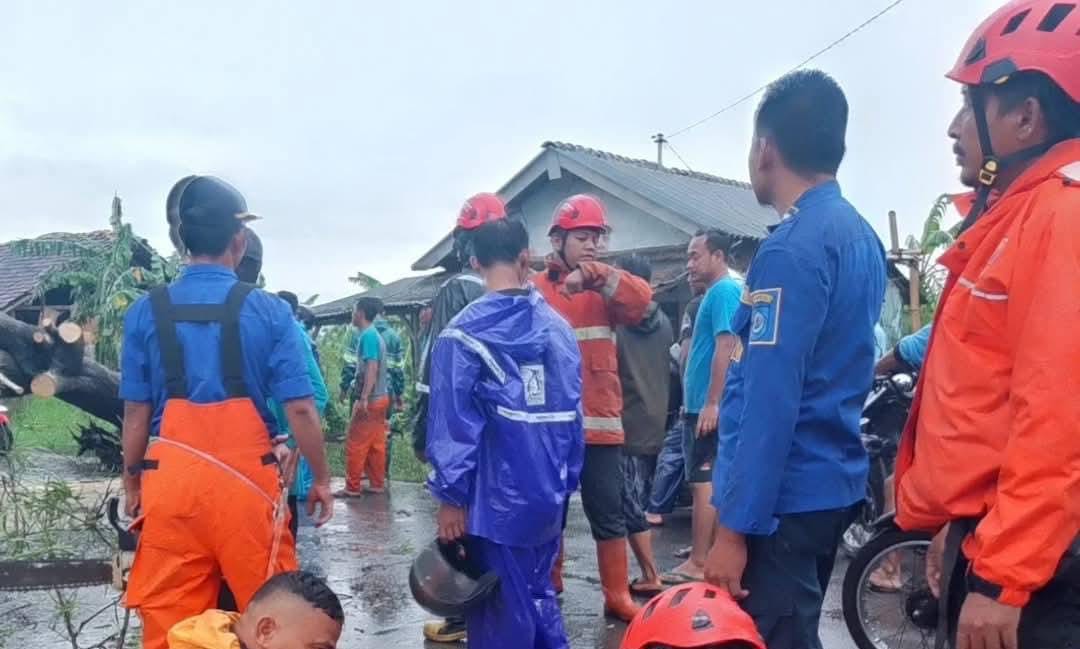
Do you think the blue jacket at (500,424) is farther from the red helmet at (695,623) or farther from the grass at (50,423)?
the grass at (50,423)

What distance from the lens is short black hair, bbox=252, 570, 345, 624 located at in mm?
2678

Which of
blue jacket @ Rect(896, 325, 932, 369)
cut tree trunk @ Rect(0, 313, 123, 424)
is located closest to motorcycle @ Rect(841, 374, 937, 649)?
blue jacket @ Rect(896, 325, 932, 369)

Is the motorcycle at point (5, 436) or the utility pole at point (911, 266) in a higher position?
the utility pole at point (911, 266)

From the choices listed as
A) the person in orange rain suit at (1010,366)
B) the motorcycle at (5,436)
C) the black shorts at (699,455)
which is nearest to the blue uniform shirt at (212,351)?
the person in orange rain suit at (1010,366)

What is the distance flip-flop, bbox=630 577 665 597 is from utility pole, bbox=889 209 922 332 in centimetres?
640

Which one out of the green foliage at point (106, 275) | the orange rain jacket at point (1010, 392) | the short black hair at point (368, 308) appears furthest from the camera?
the green foliage at point (106, 275)

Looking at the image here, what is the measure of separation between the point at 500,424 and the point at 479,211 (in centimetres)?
118

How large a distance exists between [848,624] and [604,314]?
191 cm

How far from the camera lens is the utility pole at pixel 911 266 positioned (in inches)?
448

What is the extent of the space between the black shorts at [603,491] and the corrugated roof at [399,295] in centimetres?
1044

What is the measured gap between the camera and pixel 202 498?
308cm

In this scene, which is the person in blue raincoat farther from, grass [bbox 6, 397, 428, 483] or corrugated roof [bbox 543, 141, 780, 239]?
A: corrugated roof [bbox 543, 141, 780, 239]

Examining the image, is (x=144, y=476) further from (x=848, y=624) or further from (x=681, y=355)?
(x=681, y=355)

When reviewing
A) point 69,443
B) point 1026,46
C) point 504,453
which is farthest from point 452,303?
point 69,443
